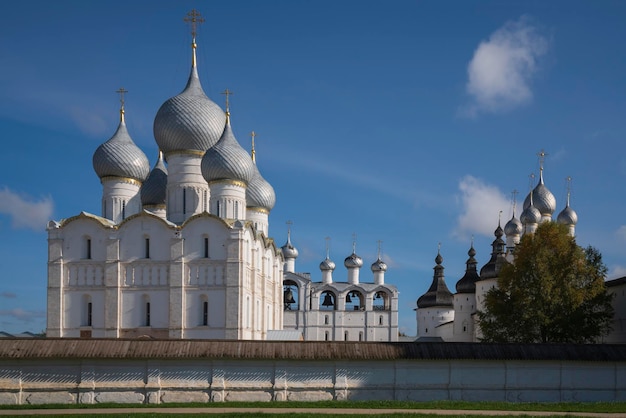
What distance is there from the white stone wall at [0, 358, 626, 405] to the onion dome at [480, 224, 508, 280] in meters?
31.1

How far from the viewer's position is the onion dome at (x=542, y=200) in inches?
2416

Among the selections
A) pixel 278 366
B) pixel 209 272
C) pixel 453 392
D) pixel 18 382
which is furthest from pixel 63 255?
pixel 453 392

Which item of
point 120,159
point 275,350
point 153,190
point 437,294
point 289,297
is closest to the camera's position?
point 275,350

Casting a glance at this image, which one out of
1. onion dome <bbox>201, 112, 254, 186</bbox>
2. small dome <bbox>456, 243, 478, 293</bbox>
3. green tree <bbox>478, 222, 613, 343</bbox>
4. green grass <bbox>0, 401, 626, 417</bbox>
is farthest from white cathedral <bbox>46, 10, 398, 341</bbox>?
small dome <bbox>456, 243, 478, 293</bbox>

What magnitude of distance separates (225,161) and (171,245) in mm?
4349

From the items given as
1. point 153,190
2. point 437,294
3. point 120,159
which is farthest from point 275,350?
point 437,294

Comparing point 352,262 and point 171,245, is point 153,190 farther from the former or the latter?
point 352,262

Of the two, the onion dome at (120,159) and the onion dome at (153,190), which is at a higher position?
the onion dome at (120,159)

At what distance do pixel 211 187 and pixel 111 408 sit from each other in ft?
60.2

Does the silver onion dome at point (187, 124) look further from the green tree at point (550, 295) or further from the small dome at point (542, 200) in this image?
the small dome at point (542, 200)

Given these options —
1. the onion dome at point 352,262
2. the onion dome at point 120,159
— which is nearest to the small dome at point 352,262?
the onion dome at point 352,262

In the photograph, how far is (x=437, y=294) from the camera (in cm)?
6894

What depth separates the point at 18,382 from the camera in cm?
2256

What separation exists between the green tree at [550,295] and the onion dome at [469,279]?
25.8 metres
